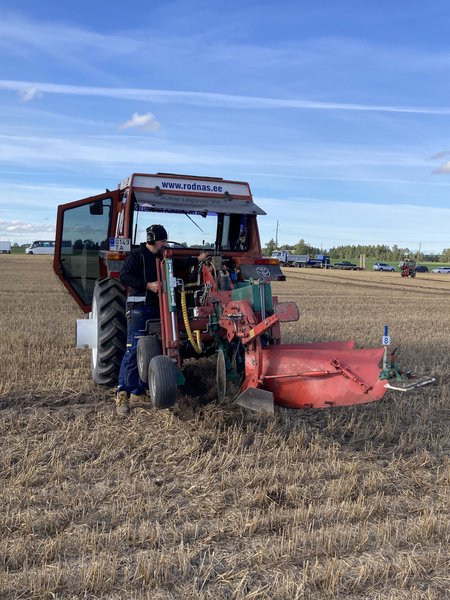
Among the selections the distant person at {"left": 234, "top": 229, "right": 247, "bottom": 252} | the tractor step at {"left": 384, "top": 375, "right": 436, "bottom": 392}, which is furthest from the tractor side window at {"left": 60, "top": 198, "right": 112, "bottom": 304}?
the tractor step at {"left": 384, "top": 375, "right": 436, "bottom": 392}

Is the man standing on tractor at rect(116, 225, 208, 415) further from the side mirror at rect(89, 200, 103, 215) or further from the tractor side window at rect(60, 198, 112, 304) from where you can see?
the tractor side window at rect(60, 198, 112, 304)

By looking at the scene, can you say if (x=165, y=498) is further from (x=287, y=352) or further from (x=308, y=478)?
(x=287, y=352)

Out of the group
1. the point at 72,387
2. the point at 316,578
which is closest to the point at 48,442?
the point at 72,387

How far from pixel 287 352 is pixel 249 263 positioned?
191 centimetres

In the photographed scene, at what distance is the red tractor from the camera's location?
168 inches

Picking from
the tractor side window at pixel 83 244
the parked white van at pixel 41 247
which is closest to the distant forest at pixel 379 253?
the parked white van at pixel 41 247

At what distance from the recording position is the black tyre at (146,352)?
4871mm

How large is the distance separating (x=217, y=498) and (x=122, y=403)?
204 centimetres

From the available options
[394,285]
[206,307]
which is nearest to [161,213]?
[206,307]

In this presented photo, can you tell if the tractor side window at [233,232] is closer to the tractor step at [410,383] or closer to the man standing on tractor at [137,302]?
the man standing on tractor at [137,302]

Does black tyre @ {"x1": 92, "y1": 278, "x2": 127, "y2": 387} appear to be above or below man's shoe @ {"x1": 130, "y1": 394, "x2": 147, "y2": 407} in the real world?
above

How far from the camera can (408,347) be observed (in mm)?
9945

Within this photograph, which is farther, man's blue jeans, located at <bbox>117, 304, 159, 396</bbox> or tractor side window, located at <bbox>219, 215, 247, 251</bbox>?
tractor side window, located at <bbox>219, 215, 247, 251</bbox>

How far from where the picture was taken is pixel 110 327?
19.6ft
